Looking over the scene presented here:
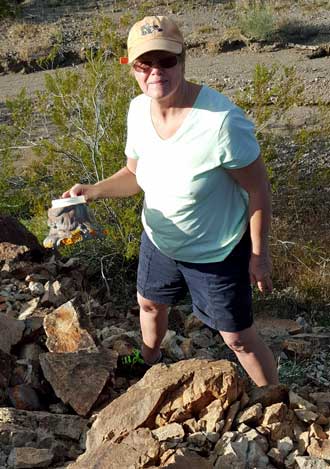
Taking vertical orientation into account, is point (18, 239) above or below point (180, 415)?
below

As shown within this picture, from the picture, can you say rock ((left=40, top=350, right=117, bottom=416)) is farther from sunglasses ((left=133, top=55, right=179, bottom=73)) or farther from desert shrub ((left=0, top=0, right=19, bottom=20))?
desert shrub ((left=0, top=0, right=19, bottom=20))

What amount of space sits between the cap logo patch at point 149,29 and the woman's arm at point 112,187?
28.1 inches

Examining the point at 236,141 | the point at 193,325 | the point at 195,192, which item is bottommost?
the point at 193,325

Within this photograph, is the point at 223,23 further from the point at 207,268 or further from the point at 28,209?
the point at 207,268

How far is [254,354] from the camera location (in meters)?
3.39

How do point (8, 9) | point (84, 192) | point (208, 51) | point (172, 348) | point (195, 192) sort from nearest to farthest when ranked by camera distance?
point (195, 192), point (84, 192), point (172, 348), point (208, 51), point (8, 9)

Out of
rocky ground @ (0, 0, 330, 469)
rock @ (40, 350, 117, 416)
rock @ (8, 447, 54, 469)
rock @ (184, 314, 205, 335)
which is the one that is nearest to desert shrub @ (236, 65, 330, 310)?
rocky ground @ (0, 0, 330, 469)

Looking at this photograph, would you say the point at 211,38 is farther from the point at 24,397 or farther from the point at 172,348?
the point at 24,397

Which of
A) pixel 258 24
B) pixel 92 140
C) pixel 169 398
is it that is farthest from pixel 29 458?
pixel 258 24

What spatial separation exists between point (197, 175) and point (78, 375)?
3.94 feet

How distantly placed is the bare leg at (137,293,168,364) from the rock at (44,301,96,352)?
0.88ft

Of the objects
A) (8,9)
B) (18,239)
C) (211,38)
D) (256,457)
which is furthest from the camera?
(8,9)

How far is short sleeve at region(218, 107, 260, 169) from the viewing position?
2.79m

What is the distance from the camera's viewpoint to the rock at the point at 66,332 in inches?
156
